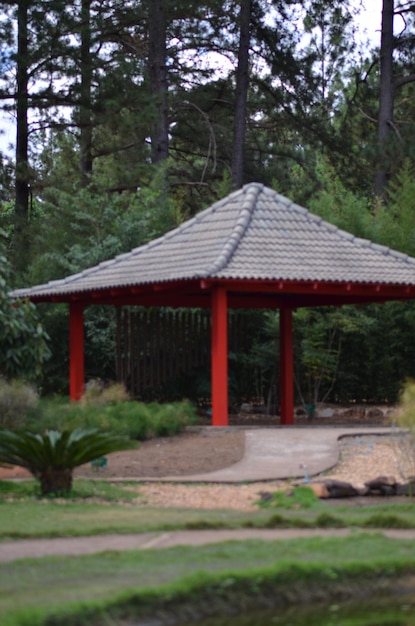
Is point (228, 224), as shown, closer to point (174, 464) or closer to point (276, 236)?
point (276, 236)

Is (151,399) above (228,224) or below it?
below

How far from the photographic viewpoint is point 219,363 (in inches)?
730

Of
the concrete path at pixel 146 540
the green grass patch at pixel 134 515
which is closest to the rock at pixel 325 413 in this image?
the green grass patch at pixel 134 515

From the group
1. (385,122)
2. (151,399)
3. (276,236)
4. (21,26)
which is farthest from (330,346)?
(21,26)

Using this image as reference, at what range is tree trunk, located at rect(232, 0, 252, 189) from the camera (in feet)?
106

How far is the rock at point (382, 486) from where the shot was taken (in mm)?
13195

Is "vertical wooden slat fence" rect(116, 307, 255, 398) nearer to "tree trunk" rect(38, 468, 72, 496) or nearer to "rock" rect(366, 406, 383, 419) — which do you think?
"rock" rect(366, 406, 383, 419)

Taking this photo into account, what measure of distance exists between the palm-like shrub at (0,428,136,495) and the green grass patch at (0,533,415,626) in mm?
3760

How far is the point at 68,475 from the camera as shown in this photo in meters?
12.6

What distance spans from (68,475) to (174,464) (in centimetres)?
292

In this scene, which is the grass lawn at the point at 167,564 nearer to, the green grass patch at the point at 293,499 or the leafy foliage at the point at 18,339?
the green grass patch at the point at 293,499

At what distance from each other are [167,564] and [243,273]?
1041 cm

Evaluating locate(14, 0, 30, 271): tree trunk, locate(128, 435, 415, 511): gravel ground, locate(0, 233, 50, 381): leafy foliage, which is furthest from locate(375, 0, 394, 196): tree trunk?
locate(128, 435, 415, 511): gravel ground

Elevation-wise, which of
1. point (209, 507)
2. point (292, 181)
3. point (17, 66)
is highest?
point (17, 66)
